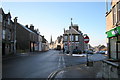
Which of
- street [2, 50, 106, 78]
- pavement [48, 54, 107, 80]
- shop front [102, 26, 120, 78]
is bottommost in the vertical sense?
street [2, 50, 106, 78]

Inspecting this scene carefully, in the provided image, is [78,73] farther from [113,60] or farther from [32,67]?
[32,67]

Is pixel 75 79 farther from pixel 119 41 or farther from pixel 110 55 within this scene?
pixel 110 55

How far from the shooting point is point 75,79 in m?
8.32

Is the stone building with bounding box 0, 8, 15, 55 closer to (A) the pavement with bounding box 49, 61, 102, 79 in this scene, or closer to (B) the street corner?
(A) the pavement with bounding box 49, 61, 102, 79

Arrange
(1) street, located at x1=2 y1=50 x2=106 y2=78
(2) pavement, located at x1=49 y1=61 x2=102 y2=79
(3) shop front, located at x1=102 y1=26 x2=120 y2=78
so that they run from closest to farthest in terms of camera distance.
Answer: (3) shop front, located at x1=102 y1=26 x2=120 y2=78 → (2) pavement, located at x1=49 y1=61 x2=102 y2=79 → (1) street, located at x1=2 y1=50 x2=106 y2=78

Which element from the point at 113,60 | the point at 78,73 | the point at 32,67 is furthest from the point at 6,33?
the point at 113,60

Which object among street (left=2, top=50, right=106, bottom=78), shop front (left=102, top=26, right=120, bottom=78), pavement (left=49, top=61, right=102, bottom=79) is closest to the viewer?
shop front (left=102, top=26, right=120, bottom=78)

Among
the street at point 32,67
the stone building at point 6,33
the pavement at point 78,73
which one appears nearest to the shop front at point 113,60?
the pavement at point 78,73

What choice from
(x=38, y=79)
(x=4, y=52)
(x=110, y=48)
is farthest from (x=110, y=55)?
(x=4, y=52)

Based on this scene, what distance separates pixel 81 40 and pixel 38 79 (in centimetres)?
5903

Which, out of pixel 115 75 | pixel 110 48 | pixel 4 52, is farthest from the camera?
pixel 4 52

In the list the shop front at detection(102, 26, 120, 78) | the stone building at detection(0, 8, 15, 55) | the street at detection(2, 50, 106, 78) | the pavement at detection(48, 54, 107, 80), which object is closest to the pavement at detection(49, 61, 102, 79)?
the pavement at detection(48, 54, 107, 80)

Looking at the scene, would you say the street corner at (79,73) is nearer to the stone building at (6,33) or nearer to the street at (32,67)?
the street at (32,67)

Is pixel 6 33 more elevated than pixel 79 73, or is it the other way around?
pixel 6 33
